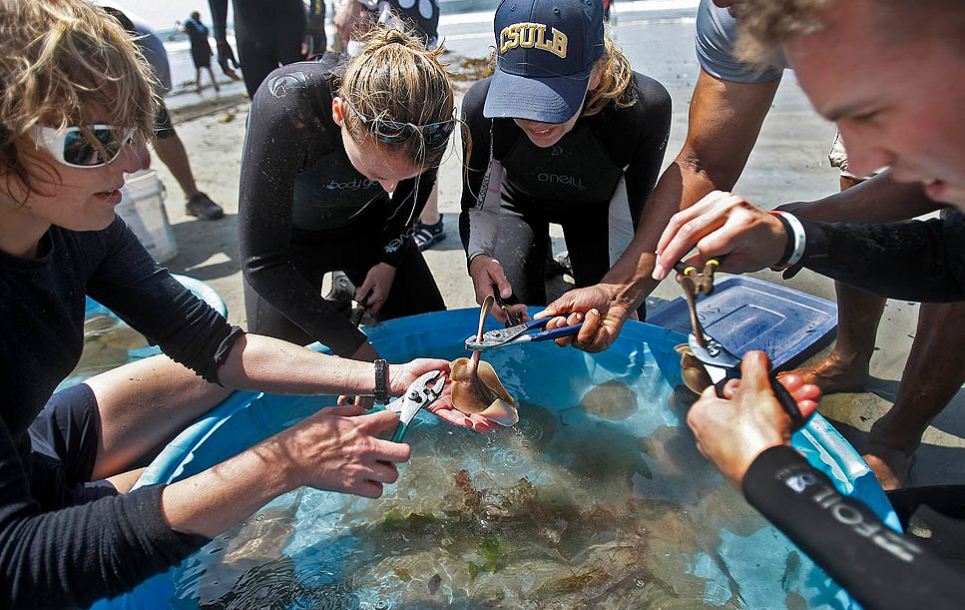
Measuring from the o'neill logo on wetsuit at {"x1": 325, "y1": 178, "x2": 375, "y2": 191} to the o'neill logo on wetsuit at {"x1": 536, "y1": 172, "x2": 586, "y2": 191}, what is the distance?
2.50 ft

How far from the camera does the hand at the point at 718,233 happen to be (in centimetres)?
165

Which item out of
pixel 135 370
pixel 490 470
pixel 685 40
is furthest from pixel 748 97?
pixel 685 40

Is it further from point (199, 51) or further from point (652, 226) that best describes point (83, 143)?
point (199, 51)

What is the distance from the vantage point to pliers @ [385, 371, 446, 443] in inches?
71.0

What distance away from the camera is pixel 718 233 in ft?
5.39

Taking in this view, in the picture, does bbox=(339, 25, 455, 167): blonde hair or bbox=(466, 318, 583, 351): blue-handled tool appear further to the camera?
bbox=(466, 318, 583, 351): blue-handled tool

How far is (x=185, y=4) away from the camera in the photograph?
22.2 meters

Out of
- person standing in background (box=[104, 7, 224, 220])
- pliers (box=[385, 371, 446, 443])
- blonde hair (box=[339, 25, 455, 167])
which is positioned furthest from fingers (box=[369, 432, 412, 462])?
person standing in background (box=[104, 7, 224, 220])

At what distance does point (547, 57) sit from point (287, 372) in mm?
1371

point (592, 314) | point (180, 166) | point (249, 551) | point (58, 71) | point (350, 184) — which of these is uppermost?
point (58, 71)

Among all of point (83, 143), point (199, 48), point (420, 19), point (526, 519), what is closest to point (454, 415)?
point (526, 519)

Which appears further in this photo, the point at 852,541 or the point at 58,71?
the point at 58,71

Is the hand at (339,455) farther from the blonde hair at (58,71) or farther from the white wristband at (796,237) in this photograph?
the white wristband at (796,237)

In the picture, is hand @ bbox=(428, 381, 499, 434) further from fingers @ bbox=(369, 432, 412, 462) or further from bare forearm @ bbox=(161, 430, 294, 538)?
bare forearm @ bbox=(161, 430, 294, 538)
